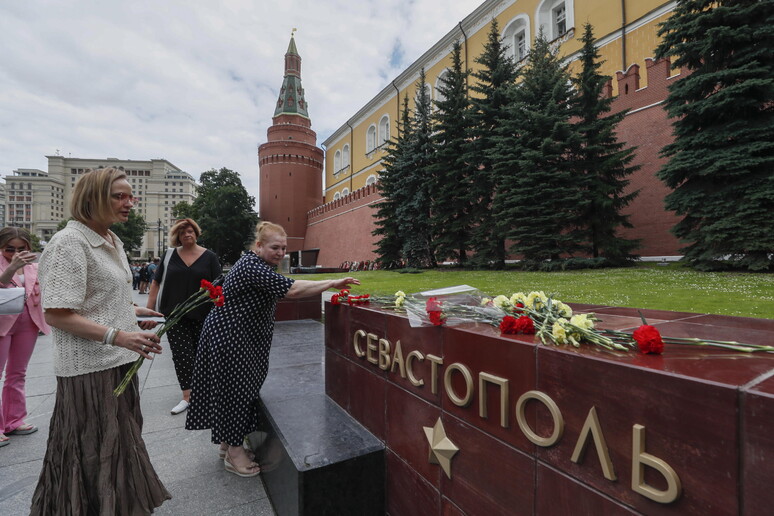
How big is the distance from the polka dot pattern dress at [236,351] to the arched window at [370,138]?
106 feet

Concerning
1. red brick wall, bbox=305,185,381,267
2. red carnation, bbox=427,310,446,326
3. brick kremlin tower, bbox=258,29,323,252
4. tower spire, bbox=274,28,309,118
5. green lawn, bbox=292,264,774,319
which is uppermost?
tower spire, bbox=274,28,309,118

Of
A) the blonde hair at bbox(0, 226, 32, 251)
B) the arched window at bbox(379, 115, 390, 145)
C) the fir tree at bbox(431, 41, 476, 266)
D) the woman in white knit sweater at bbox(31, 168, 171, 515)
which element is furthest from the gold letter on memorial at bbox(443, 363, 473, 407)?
the arched window at bbox(379, 115, 390, 145)

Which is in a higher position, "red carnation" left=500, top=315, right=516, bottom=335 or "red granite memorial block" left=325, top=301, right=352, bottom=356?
"red carnation" left=500, top=315, right=516, bottom=335

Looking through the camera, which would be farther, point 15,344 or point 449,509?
point 15,344

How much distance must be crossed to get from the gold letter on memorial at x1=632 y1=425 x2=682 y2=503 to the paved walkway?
1.96 metres

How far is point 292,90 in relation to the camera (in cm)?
3694

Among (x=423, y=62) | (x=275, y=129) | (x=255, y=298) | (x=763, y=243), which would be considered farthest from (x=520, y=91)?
(x=275, y=129)

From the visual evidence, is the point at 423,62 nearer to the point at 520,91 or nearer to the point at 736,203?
the point at 520,91

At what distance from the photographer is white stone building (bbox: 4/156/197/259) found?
7644cm

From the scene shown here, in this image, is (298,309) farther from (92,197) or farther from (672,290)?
(672,290)

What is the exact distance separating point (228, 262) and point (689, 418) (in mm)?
37525

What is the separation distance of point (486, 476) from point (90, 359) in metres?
1.72

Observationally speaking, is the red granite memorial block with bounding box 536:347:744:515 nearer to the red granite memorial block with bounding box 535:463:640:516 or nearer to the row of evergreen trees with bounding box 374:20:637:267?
the red granite memorial block with bounding box 535:463:640:516

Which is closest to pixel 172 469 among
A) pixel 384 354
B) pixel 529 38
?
pixel 384 354
